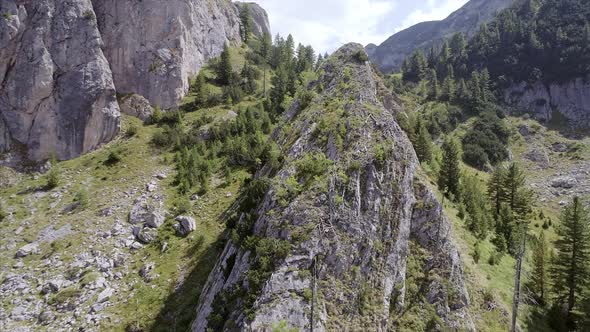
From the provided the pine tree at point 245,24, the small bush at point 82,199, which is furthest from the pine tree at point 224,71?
the small bush at point 82,199

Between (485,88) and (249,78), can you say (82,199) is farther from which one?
(485,88)

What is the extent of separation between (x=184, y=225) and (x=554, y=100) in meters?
109

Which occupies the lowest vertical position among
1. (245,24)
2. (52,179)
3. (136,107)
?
(52,179)

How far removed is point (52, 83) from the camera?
1670 inches

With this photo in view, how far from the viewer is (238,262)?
21062 mm

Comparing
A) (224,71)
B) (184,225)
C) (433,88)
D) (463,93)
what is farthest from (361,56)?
(433,88)

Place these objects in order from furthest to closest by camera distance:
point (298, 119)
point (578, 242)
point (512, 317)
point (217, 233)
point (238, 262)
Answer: point (298, 119) → point (217, 233) → point (578, 242) → point (512, 317) → point (238, 262)

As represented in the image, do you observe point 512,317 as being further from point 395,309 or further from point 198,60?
point 198,60

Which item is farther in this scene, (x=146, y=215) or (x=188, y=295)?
(x=146, y=215)

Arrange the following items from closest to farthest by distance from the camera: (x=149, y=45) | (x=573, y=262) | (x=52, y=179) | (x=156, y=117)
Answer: (x=573, y=262) → (x=52, y=179) → (x=156, y=117) → (x=149, y=45)

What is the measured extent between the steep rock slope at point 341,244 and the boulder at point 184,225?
8.19 meters

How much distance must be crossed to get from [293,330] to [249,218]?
8.68m

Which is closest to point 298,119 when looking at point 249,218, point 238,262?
point 249,218

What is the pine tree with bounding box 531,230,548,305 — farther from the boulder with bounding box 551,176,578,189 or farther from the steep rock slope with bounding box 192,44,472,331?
the boulder with bounding box 551,176,578,189
